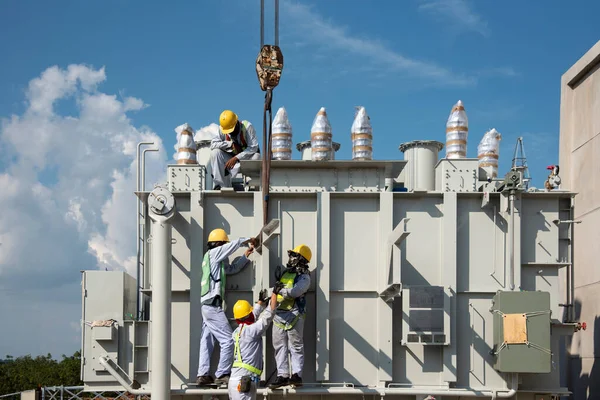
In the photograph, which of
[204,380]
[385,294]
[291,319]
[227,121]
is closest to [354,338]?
[385,294]

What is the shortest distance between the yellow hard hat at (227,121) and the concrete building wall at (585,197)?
815 cm

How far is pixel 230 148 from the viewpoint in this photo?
32.7 ft

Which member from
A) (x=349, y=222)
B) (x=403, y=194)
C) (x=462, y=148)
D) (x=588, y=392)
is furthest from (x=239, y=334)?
(x=588, y=392)

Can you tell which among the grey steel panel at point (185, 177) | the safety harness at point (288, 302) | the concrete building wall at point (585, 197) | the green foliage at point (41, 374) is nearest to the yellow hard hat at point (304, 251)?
the safety harness at point (288, 302)

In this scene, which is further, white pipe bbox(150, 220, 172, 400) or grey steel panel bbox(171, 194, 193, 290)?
grey steel panel bbox(171, 194, 193, 290)

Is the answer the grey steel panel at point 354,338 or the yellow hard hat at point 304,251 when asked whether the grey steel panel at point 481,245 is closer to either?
the grey steel panel at point 354,338

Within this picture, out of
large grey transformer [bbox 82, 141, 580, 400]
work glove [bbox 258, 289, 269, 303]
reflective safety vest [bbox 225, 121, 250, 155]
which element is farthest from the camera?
reflective safety vest [bbox 225, 121, 250, 155]

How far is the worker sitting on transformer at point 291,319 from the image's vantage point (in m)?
8.50

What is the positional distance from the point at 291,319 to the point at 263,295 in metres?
0.53

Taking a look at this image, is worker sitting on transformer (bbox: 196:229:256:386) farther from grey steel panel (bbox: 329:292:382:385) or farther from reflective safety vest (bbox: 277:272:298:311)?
grey steel panel (bbox: 329:292:382:385)

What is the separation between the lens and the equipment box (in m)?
8.60

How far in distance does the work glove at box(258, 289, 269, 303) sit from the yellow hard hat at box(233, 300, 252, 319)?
218 mm

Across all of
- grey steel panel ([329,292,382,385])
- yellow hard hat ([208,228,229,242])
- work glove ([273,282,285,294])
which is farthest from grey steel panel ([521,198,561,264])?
yellow hard hat ([208,228,229,242])

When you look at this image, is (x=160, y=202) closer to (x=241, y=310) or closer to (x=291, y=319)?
(x=241, y=310)
